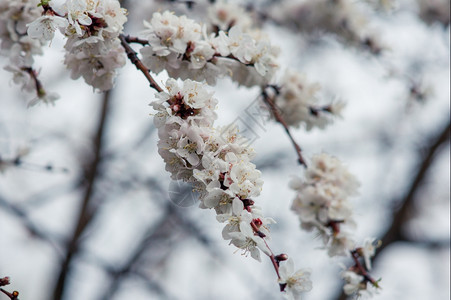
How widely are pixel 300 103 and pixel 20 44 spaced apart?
1454 mm

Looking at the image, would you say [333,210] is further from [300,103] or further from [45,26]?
[45,26]

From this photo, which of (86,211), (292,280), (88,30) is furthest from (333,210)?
(86,211)

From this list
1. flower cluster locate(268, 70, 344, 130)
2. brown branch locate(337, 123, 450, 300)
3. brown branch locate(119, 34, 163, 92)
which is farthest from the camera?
brown branch locate(337, 123, 450, 300)

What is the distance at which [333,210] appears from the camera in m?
2.01

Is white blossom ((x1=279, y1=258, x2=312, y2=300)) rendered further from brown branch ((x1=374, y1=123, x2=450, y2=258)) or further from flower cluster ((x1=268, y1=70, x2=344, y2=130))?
→ brown branch ((x1=374, y1=123, x2=450, y2=258))

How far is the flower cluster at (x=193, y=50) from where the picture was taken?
166cm

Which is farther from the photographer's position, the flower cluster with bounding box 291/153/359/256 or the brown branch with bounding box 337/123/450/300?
the brown branch with bounding box 337/123/450/300

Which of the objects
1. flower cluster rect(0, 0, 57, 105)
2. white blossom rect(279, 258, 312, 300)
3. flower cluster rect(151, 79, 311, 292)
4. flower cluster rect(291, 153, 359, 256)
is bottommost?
white blossom rect(279, 258, 312, 300)

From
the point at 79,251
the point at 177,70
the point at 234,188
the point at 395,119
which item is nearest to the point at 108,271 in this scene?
the point at 79,251

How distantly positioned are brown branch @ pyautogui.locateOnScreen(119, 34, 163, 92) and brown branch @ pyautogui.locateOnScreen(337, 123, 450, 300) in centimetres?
437

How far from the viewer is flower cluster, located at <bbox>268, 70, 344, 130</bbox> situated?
8.18 feet

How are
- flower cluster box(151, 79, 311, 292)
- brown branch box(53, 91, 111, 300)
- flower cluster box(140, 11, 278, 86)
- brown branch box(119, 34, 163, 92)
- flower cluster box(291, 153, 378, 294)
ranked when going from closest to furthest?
flower cluster box(151, 79, 311, 292), brown branch box(119, 34, 163, 92), flower cluster box(140, 11, 278, 86), flower cluster box(291, 153, 378, 294), brown branch box(53, 91, 111, 300)

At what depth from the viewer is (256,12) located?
3.77m

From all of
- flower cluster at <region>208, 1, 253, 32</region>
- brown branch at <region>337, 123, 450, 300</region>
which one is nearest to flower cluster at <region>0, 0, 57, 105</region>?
→ flower cluster at <region>208, 1, 253, 32</region>
